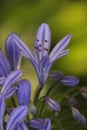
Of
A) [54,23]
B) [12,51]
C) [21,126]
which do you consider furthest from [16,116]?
[54,23]

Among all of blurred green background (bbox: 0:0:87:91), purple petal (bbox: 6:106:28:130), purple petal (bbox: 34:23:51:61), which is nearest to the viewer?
purple petal (bbox: 6:106:28:130)

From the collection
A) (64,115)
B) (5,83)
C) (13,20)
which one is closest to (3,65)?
(5,83)

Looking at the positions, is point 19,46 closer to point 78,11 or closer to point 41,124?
point 41,124

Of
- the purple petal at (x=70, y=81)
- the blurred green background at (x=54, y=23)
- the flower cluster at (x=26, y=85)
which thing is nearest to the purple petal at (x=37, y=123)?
the flower cluster at (x=26, y=85)

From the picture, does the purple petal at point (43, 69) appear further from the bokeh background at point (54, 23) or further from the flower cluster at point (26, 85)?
the bokeh background at point (54, 23)

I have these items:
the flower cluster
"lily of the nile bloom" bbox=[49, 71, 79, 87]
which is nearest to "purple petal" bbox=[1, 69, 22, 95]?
the flower cluster

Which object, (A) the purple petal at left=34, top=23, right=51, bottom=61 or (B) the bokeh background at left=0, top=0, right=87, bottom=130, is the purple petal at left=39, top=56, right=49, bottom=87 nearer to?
(A) the purple petal at left=34, top=23, right=51, bottom=61

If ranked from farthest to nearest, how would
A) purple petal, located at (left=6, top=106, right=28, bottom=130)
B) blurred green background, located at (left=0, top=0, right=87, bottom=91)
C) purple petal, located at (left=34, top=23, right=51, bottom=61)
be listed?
blurred green background, located at (left=0, top=0, right=87, bottom=91) → purple petal, located at (left=34, top=23, right=51, bottom=61) → purple petal, located at (left=6, top=106, right=28, bottom=130)
